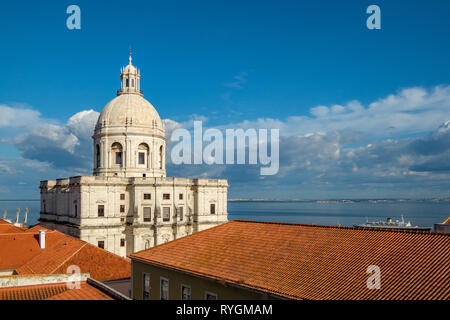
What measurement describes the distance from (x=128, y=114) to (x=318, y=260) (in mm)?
49486

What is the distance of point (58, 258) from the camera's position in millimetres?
31359

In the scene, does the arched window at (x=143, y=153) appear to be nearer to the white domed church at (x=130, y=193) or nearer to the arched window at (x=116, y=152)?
the white domed church at (x=130, y=193)

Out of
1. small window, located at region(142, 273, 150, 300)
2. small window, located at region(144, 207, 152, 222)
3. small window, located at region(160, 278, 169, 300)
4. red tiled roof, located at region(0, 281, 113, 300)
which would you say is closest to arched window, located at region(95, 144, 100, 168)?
small window, located at region(144, 207, 152, 222)

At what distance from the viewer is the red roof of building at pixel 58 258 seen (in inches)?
1177

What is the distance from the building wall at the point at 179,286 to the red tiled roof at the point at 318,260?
0.42 m

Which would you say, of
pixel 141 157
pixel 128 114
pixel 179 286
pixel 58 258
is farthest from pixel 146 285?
pixel 128 114

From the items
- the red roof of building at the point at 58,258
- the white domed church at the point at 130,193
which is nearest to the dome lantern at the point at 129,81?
the white domed church at the point at 130,193

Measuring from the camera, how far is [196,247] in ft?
75.7
